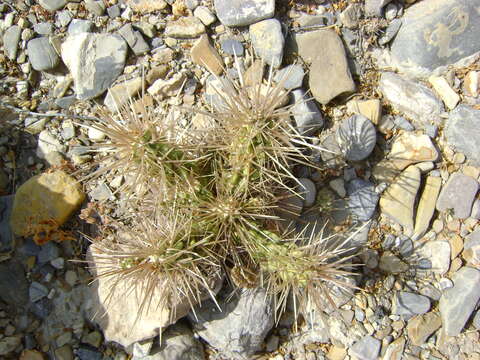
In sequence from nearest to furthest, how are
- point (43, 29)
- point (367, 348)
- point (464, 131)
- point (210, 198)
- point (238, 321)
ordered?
1. point (210, 198)
2. point (238, 321)
3. point (367, 348)
4. point (464, 131)
5. point (43, 29)

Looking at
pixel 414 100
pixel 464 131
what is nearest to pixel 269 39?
pixel 414 100

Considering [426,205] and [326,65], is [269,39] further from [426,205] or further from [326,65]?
[426,205]

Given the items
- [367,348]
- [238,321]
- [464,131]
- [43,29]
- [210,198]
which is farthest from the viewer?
[43,29]

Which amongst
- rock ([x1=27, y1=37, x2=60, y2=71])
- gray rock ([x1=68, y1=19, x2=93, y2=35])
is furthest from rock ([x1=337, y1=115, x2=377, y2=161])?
rock ([x1=27, y1=37, x2=60, y2=71])

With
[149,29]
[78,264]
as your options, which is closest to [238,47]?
[149,29]

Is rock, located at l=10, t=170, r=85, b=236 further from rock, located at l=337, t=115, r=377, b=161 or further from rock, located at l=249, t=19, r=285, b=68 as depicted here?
rock, located at l=337, t=115, r=377, b=161

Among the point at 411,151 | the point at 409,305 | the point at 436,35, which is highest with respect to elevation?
the point at 436,35

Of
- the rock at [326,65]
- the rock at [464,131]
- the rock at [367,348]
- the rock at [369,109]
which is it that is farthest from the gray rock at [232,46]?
the rock at [367,348]
